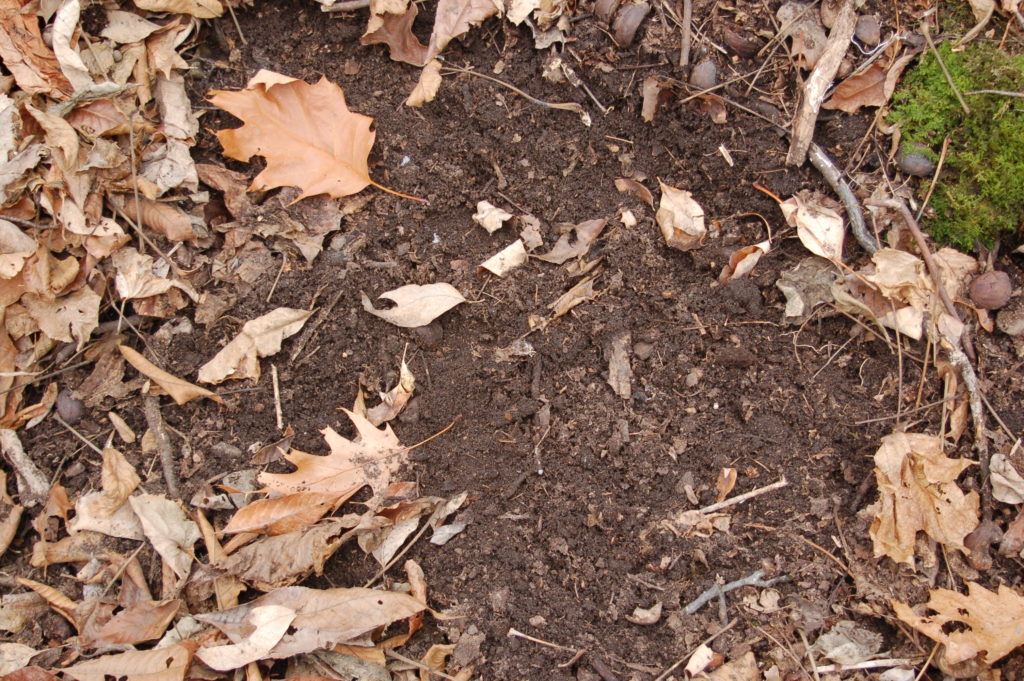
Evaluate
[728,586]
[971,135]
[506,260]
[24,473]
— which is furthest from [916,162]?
[24,473]

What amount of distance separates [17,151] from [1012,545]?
10.8ft

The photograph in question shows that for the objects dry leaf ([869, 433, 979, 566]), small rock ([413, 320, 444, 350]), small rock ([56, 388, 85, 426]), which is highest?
small rock ([413, 320, 444, 350])

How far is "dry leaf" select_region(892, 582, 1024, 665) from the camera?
1.85 meters

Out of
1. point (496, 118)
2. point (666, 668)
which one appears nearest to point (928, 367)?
point (666, 668)

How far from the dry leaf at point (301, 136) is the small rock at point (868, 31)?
5.50 feet

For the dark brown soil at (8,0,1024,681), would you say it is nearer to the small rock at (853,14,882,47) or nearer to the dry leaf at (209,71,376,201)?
the dry leaf at (209,71,376,201)

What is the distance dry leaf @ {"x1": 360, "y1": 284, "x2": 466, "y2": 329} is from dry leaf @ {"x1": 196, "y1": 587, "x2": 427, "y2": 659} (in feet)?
2.72

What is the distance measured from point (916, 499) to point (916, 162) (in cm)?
107

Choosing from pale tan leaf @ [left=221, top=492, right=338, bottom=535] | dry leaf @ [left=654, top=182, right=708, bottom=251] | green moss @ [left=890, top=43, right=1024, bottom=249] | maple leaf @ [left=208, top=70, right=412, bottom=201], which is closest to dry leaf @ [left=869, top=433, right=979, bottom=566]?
green moss @ [left=890, top=43, right=1024, bottom=249]

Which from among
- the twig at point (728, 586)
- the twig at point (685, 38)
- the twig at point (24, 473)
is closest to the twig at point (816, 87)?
the twig at point (685, 38)

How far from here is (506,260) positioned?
2309mm

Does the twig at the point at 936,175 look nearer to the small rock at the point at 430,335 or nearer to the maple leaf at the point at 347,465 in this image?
the small rock at the point at 430,335

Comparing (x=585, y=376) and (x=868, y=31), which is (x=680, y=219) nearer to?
(x=585, y=376)

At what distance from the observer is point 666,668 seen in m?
1.89
